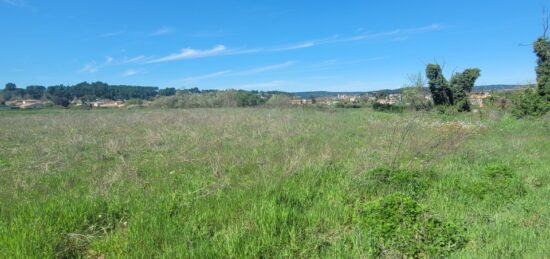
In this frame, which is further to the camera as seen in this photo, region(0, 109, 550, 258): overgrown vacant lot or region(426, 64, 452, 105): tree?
region(426, 64, 452, 105): tree

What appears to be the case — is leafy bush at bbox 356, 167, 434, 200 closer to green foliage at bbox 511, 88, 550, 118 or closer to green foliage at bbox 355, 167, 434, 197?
green foliage at bbox 355, 167, 434, 197

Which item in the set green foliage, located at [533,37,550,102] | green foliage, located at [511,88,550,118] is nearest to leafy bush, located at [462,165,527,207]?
green foliage, located at [511,88,550,118]

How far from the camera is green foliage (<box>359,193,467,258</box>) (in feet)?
10.7

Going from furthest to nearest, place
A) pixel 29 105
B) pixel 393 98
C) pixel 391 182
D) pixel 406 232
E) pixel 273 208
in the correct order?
pixel 29 105 → pixel 393 98 → pixel 391 182 → pixel 273 208 → pixel 406 232

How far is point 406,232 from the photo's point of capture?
3.44m

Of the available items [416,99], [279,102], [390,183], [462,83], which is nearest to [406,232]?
[390,183]

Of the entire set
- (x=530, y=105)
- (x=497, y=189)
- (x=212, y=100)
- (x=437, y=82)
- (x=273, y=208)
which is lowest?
(x=497, y=189)

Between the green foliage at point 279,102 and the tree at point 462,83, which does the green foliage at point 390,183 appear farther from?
the green foliage at point 279,102

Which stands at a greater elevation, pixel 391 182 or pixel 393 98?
pixel 393 98

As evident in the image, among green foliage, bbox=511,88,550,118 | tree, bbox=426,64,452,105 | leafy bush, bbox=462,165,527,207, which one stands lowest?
leafy bush, bbox=462,165,527,207

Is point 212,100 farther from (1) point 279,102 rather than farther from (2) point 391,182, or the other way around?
(2) point 391,182

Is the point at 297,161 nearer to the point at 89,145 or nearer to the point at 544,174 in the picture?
the point at 544,174

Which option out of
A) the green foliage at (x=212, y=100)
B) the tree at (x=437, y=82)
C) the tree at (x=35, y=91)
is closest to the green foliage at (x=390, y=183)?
the tree at (x=437, y=82)

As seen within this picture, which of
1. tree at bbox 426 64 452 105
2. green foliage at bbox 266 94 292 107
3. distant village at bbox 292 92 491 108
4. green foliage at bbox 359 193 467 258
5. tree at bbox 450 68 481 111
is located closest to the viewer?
green foliage at bbox 359 193 467 258
